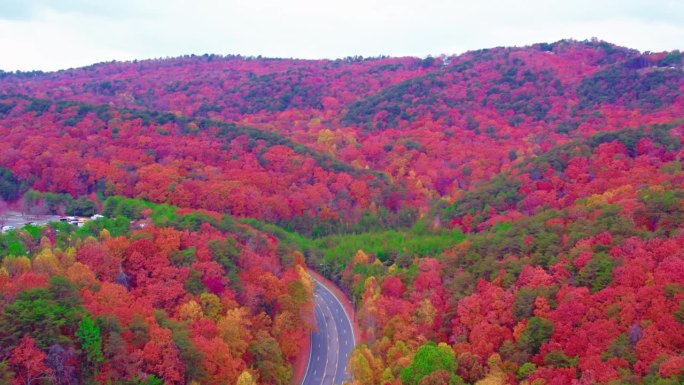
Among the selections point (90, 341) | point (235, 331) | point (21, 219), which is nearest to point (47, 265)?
point (90, 341)

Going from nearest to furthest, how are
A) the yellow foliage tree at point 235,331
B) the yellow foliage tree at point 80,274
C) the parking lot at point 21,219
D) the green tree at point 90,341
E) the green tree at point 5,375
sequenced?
the green tree at point 5,375, the green tree at point 90,341, the yellow foliage tree at point 80,274, the yellow foliage tree at point 235,331, the parking lot at point 21,219

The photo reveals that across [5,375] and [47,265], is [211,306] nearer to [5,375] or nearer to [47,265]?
[47,265]

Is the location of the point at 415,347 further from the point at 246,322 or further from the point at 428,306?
the point at 246,322

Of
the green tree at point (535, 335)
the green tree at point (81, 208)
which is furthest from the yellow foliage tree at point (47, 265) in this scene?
the green tree at point (535, 335)

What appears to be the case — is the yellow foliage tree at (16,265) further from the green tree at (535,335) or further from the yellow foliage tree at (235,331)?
the green tree at (535,335)

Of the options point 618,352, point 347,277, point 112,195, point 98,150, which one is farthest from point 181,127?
point 618,352

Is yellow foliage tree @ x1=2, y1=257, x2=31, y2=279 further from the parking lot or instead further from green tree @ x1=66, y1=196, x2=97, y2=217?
green tree @ x1=66, y1=196, x2=97, y2=217
